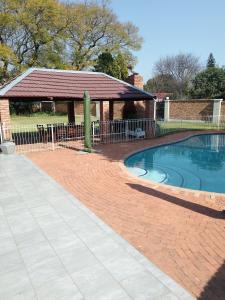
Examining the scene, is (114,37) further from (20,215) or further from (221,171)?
(20,215)

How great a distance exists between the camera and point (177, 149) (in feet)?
53.7

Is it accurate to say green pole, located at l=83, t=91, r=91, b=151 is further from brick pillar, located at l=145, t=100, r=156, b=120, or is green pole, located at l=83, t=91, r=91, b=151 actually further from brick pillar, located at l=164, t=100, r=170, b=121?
brick pillar, located at l=164, t=100, r=170, b=121

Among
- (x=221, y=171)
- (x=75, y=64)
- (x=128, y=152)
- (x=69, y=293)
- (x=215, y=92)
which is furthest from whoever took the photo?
(x=75, y=64)

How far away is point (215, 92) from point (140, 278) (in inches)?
1349

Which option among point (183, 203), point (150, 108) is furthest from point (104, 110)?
point (183, 203)

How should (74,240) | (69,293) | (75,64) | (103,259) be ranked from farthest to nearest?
1. (75,64)
2. (74,240)
3. (103,259)
4. (69,293)

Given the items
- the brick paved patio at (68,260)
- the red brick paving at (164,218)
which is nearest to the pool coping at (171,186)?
the red brick paving at (164,218)

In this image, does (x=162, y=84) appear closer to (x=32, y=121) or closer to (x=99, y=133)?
(x=32, y=121)

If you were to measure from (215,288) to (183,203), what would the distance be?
325 centimetres

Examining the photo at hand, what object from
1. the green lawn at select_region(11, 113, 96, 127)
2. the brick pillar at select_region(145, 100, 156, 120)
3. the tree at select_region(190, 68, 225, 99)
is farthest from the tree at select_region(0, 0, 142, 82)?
the brick pillar at select_region(145, 100, 156, 120)

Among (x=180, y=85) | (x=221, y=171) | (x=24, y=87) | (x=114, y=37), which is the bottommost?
(x=221, y=171)

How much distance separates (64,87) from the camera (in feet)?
53.6

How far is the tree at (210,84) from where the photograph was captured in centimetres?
3394

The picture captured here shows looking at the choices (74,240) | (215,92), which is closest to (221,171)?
(74,240)
